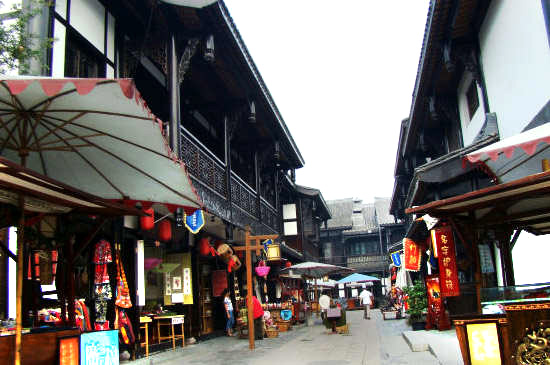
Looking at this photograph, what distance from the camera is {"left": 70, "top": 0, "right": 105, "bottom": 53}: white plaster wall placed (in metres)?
9.24

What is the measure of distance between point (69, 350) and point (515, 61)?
8993 millimetres

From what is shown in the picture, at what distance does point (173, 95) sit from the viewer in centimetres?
1081

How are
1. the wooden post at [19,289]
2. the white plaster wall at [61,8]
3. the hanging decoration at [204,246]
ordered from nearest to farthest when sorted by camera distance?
the wooden post at [19,289]
the white plaster wall at [61,8]
the hanging decoration at [204,246]

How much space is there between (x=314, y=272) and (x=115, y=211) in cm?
1676

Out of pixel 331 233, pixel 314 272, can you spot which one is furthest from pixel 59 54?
pixel 331 233

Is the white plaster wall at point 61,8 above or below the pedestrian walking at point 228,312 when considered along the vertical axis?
above

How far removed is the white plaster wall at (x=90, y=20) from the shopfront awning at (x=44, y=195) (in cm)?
411

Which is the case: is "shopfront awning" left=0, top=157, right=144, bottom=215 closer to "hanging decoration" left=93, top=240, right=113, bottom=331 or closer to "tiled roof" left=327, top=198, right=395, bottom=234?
"hanging decoration" left=93, top=240, right=113, bottom=331

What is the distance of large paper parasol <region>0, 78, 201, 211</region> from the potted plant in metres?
9.53

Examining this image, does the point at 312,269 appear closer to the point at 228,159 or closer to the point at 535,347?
the point at 228,159

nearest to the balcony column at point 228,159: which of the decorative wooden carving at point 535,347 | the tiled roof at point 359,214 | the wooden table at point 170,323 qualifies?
the wooden table at point 170,323

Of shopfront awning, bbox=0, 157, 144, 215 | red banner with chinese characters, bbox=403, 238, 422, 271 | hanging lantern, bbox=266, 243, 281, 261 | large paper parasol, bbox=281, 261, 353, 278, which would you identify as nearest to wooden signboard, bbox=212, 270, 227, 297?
hanging lantern, bbox=266, 243, 281, 261

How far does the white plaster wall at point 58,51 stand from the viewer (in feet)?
27.5

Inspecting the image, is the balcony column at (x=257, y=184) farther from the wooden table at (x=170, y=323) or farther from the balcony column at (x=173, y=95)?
the balcony column at (x=173, y=95)
